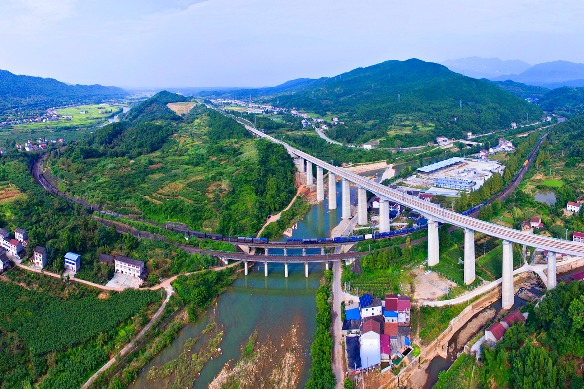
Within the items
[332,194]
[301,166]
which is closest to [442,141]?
[301,166]

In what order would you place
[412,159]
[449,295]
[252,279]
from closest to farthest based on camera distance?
[449,295] → [252,279] → [412,159]

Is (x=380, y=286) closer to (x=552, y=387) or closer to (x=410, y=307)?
(x=410, y=307)

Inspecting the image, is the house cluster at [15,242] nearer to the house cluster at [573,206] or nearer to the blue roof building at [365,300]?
the blue roof building at [365,300]

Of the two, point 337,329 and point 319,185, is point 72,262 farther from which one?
point 319,185

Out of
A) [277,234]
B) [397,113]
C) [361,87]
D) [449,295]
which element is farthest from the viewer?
[361,87]

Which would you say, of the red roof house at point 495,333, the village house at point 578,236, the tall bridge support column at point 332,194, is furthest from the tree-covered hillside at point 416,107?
the red roof house at point 495,333

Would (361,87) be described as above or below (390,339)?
above

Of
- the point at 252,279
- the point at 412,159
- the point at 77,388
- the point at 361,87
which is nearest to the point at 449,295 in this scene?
the point at 252,279
